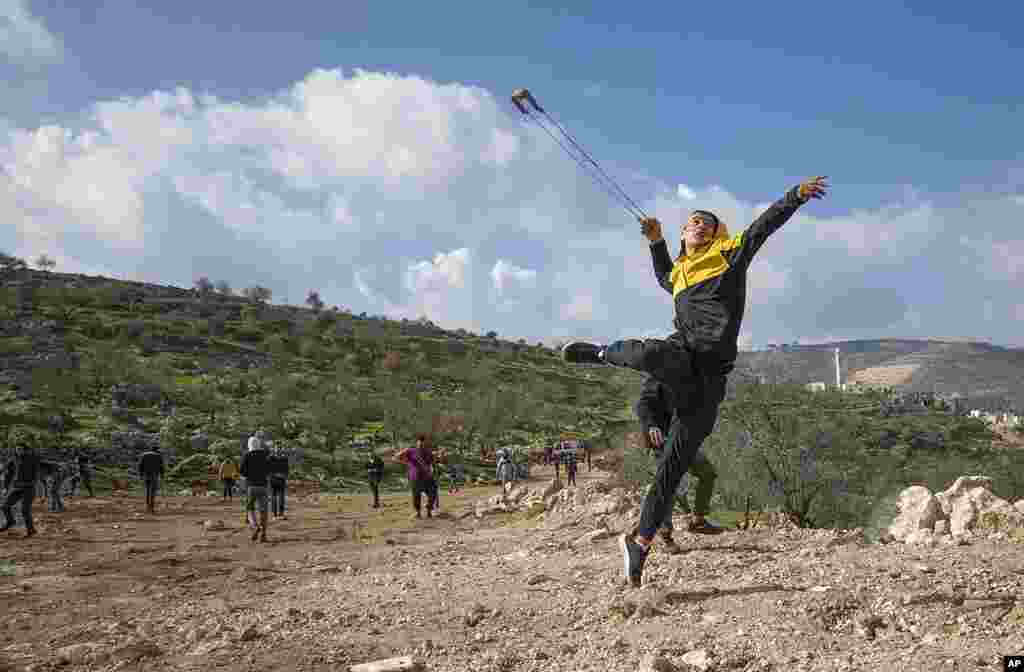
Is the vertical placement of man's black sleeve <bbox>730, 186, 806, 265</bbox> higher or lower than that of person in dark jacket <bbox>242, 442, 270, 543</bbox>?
higher

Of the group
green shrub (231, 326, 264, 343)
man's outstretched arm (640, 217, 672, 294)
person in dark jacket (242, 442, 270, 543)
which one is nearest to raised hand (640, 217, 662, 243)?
man's outstretched arm (640, 217, 672, 294)

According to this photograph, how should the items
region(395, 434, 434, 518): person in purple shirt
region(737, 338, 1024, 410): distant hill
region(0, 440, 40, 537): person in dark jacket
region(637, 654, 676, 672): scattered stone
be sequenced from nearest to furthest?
region(637, 654, 676, 672): scattered stone → region(0, 440, 40, 537): person in dark jacket → region(395, 434, 434, 518): person in purple shirt → region(737, 338, 1024, 410): distant hill

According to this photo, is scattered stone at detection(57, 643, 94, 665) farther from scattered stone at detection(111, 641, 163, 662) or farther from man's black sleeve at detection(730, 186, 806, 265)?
man's black sleeve at detection(730, 186, 806, 265)

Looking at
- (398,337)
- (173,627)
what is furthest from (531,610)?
(398,337)

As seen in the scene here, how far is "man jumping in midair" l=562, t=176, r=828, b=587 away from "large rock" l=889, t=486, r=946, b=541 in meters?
3.13

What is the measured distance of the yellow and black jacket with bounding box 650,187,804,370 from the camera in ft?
16.2

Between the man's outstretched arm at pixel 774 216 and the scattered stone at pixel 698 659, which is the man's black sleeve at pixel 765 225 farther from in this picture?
the scattered stone at pixel 698 659

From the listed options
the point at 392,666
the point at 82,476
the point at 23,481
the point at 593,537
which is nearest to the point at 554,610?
the point at 392,666

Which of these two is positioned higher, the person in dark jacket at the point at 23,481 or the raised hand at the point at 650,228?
the raised hand at the point at 650,228

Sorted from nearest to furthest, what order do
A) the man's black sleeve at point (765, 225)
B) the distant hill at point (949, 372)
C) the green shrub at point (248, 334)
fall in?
the man's black sleeve at point (765, 225)
the green shrub at point (248, 334)
the distant hill at point (949, 372)

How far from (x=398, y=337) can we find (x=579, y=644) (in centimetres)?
8723

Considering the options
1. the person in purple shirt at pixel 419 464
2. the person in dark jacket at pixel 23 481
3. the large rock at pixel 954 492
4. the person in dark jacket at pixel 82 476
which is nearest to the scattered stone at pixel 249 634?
the large rock at pixel 954 492

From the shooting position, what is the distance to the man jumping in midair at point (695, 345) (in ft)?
16.1

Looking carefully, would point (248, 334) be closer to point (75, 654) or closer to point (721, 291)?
point (75, 654)
